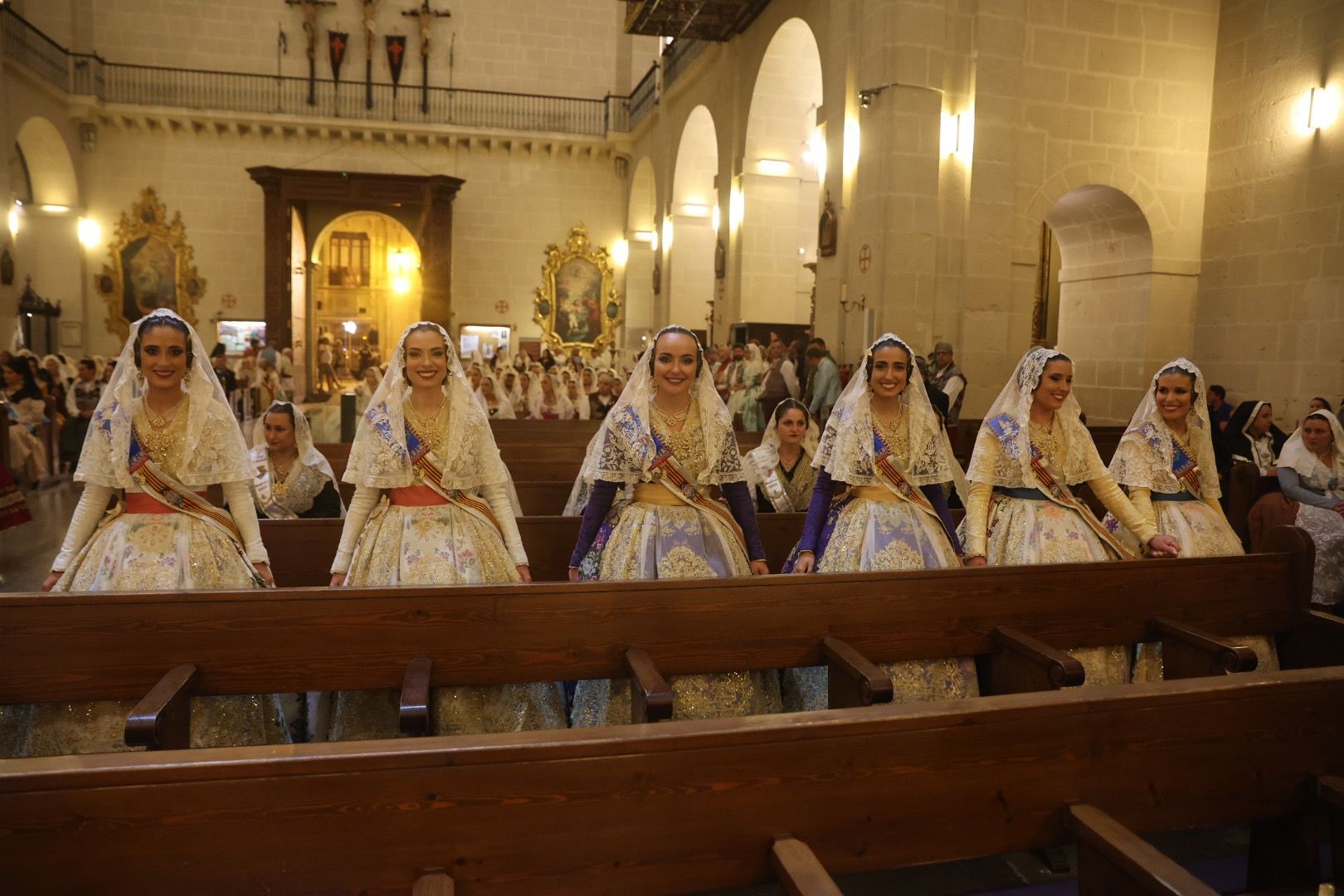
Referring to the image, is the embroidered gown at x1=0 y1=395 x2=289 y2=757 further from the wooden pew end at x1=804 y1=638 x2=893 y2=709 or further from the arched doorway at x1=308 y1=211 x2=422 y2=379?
the arched doorway at x1=308 y1=211 x2=422 y2=379

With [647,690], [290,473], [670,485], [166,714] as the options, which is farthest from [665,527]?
[290,473]

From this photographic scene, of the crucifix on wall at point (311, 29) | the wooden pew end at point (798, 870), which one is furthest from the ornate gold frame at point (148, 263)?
the wooden pew end at point (798, 870)

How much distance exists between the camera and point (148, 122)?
1939cm

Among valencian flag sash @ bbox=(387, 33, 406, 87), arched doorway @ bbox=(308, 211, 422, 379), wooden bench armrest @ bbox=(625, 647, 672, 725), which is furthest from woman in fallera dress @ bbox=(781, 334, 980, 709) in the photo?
arched doorway @ bbox=(308, 211, 422, 379)

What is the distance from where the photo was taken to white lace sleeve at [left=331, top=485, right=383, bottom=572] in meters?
3.19

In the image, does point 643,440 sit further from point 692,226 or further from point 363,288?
point 363,288

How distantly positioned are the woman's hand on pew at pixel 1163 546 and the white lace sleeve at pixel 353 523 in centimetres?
310

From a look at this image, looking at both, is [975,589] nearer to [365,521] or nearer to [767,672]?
[767,672]

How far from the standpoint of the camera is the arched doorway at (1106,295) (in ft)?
33.5

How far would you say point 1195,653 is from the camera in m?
2.92

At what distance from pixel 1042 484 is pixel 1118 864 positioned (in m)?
2.22

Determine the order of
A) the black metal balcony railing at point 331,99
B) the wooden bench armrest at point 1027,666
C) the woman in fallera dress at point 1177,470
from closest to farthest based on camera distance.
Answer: the wooden bench armrest at point 1027,666 < the woman in fallera dress at point 1177,470 < the black metal balcony railing at point 331,99

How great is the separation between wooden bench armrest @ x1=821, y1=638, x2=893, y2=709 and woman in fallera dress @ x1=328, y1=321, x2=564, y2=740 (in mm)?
1017

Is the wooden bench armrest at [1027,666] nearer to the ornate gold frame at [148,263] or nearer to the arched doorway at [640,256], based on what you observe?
the arched doorway at [640,256]
